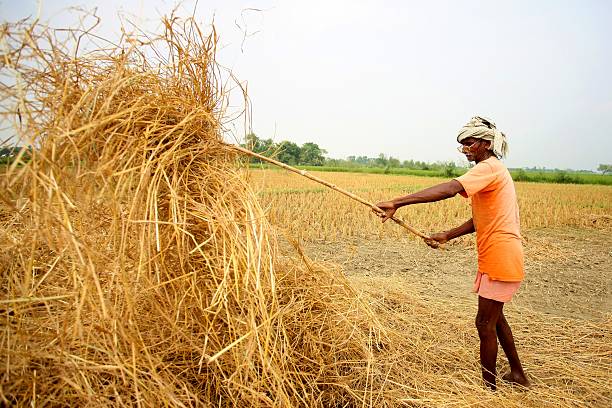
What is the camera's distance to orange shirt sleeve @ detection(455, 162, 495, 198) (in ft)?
7.02

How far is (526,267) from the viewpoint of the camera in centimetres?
570

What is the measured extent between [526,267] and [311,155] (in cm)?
4187

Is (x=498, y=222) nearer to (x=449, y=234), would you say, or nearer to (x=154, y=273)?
(x=449, y=234)

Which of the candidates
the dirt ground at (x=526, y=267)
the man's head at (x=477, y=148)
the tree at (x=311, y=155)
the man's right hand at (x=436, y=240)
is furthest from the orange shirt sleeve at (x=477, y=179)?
the tree at (x=311, y=155)

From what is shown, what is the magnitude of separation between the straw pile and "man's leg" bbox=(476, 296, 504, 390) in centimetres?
83

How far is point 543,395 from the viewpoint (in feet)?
7.84

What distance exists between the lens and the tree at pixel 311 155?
45025 millimetres

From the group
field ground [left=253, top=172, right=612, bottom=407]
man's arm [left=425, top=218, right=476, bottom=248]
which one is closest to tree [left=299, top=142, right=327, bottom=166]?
field ground [left=253, top=172, right=612, bottom=407]

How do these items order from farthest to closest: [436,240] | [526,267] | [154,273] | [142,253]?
[526,267]
[436,240]
[154,273]
[142,253]

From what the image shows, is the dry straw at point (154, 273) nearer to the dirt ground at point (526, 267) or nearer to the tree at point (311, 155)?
→ the dirt ground at point (526, 267)

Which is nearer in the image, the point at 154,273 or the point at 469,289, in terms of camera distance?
the point at 154,273

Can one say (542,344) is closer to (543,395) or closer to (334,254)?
(543,395)

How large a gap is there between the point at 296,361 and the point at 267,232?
759 millimetres

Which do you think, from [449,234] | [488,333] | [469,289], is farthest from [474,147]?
[469,289]
